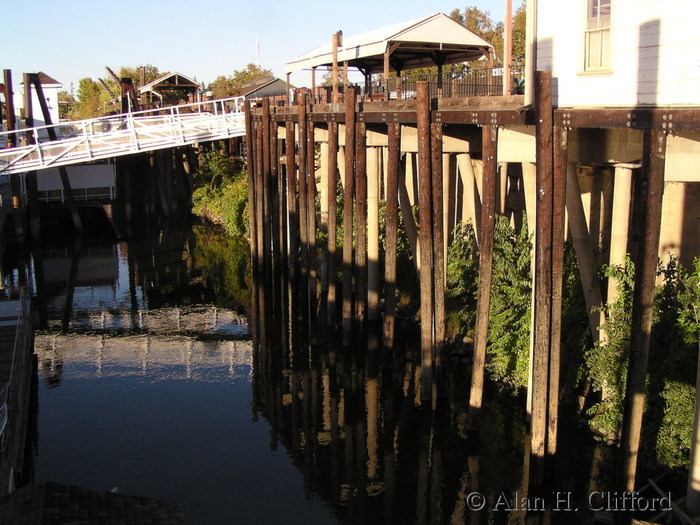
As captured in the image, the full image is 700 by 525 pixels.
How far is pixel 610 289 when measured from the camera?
10898 mm

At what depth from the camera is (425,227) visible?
12.6m

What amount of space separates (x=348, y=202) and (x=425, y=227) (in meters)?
3.76

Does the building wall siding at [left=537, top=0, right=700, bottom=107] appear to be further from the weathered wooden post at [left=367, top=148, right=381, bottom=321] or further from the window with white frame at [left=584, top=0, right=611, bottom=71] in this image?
the weathered wooden post at [left=367, top=148, right=381, bottom=321]

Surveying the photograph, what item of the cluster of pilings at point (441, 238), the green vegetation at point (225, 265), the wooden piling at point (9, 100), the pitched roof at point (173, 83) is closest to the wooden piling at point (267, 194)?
the cluster of pilings at point (441, 238)

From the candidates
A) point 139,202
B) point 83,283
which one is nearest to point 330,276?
point 83,283

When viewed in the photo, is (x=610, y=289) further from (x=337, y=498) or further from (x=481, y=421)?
(x=337, y=498)

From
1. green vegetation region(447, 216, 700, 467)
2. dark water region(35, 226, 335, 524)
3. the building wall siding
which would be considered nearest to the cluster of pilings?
the building wall siding

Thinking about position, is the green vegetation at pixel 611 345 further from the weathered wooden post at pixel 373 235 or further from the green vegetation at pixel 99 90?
the green vegetation at pixel 99 90

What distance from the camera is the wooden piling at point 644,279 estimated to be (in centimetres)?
805

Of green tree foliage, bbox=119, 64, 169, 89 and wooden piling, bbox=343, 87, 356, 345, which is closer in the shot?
wooden piling, bbox=343, 87, 356, 345

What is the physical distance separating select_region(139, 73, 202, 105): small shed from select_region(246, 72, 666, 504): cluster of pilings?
1088 inches

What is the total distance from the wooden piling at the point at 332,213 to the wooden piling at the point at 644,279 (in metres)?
9.09

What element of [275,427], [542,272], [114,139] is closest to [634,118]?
[542,272]

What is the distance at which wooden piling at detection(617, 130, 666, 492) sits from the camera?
8055 millimetres
